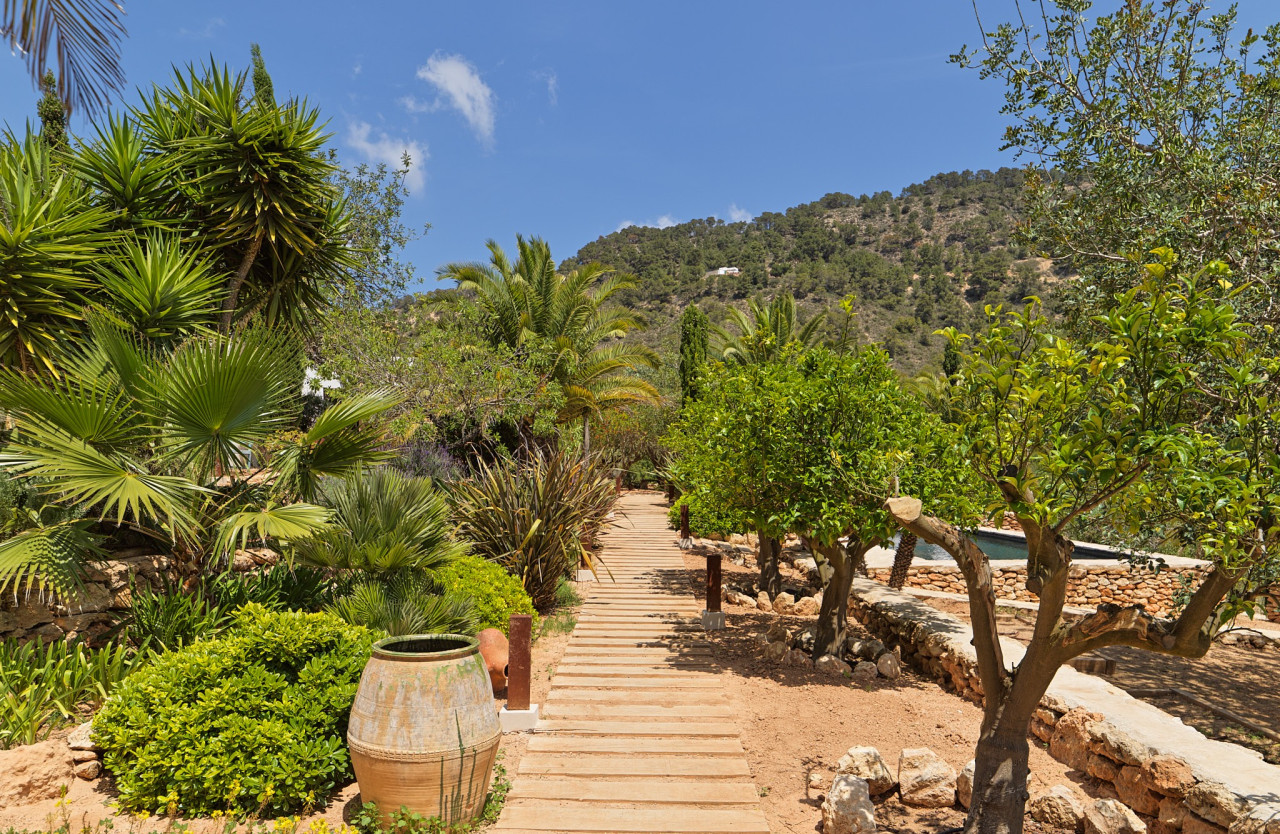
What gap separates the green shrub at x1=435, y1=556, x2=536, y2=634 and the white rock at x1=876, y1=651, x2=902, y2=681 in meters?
3.96

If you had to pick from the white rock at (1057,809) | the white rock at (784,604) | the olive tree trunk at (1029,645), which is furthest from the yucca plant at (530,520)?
the white rock at (1057,809)

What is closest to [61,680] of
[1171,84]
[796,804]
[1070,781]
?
[796,804]

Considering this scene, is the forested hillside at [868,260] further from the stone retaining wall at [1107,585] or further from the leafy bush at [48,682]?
the leafy bush at [48,682]

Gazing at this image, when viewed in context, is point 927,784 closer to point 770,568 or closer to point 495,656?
point 495,656

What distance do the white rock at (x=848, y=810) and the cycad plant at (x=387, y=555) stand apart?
12.7ft

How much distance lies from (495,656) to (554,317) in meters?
12.4

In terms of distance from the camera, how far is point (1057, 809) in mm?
4375

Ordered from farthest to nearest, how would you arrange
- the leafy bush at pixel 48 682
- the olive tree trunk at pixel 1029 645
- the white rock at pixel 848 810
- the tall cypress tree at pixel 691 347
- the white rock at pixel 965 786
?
the tall cypress tree at pixel 691 347
the leafy bush at pixel 48 682
the white rock at pixel 965 786
the white rock at pixel 848 810
the olive tree trunk at pixel 1029 645

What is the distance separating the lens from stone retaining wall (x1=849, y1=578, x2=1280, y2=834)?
12.8ft

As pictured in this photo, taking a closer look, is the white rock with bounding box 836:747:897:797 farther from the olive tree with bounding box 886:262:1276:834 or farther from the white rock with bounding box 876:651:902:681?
the white rock with bounding box 876:651:902:681

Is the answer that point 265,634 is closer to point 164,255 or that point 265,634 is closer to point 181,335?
point 181,335

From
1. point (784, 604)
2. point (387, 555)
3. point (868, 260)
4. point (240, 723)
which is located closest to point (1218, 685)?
point (784, 604)

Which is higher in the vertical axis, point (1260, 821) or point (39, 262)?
point (39, 262)

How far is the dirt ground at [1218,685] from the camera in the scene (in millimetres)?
6422
